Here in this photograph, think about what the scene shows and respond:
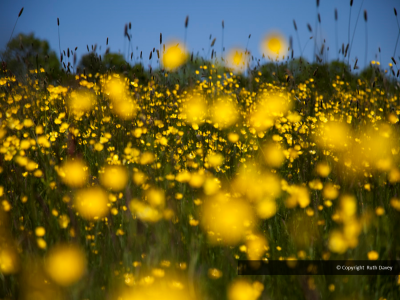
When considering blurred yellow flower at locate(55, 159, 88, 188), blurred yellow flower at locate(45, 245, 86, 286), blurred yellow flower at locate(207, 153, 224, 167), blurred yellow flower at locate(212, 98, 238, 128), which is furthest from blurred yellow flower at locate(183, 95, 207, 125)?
blurred yellow flower at locate(45, 245, 86, 286)

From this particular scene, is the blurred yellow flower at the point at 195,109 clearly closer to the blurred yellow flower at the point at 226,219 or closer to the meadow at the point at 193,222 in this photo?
the meadow at the point at 193,222

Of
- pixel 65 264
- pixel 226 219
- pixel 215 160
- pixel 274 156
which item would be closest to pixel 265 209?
pixel 226 219

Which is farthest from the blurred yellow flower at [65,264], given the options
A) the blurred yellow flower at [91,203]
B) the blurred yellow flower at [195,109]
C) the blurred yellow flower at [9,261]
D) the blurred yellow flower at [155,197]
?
the blurred yellow flower at [195,109]

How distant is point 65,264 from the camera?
4.64 feet

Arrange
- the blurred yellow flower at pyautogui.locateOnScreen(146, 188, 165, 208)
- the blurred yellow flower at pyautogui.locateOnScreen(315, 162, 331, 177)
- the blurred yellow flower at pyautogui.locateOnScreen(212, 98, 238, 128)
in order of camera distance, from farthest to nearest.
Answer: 1. the blurred yellow flower at pyautogui.locateOnScreen(212, 98, 238, 128)
2. the blurred yellow flower at pyautogui.locateOnScreen(315, 162, 331, 177)
3. the blurred yellow flower at pyautogui.locateOnScreen(146, 188, 165, 208)

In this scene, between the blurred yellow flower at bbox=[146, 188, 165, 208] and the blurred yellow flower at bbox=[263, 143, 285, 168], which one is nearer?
the blurred yellow flower at bbox=[146, 188, 165, 208]

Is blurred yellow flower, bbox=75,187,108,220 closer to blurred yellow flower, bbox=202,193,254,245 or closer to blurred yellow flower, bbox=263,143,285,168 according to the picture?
blurred yellow flower, bbox=202,193,254,245

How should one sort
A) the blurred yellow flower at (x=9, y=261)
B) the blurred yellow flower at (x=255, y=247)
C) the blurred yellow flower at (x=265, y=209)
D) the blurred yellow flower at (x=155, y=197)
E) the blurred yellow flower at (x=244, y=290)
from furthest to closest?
1. the blurred yellow flower at (x=265, y=209)
2. the blurred yellow flower at (x=155, y=197)
3. the blurred yellow flower at (x=255, y=247)
4. the blurred yellow flower at (x=9, y=261)
5. the blurred yellow flower at (x=244, y=290)

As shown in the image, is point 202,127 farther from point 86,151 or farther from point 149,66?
point 86,151

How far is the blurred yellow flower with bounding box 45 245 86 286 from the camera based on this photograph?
130 cm

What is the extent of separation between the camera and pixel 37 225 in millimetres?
1656

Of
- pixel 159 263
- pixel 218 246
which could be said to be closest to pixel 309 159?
pixel 218 246

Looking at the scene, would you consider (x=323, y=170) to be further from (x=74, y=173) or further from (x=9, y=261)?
(x=9, y=261)

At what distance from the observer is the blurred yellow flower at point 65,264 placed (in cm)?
130
